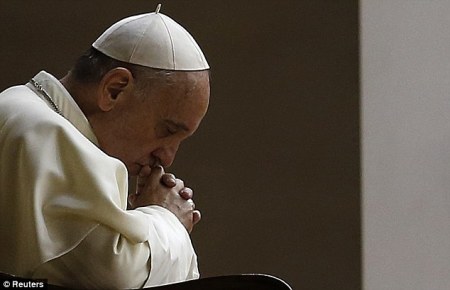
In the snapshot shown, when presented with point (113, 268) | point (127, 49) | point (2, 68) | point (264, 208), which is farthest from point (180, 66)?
point (2, 68)

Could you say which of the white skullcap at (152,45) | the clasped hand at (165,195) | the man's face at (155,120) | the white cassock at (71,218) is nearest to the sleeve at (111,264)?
the white cassock at (71,218)

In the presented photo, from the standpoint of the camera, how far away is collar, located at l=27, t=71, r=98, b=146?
3.54 meters

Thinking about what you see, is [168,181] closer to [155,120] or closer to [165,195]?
[165,195]

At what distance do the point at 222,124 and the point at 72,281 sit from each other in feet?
12.0

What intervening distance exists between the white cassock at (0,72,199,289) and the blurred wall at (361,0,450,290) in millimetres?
3179

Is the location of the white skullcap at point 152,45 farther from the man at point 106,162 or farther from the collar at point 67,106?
the collar at point 67,106

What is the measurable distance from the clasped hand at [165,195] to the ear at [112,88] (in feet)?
0.73

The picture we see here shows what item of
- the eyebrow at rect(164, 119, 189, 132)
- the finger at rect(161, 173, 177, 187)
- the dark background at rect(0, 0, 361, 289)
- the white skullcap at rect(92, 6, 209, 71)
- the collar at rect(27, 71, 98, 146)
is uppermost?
the white skullcap at rect(92, 6, 209, 71)

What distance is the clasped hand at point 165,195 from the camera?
352cm

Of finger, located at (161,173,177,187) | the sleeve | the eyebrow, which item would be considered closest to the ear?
the eyebrow

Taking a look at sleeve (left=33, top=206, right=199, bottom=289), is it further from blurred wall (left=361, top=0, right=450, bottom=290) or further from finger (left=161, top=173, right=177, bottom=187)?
blurred wall (left=361, top=0, right=450, bottom=290)

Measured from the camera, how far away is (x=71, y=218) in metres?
3.17

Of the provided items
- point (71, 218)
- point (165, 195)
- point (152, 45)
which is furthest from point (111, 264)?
point (152, 45)

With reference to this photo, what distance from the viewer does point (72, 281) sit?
3143mm
